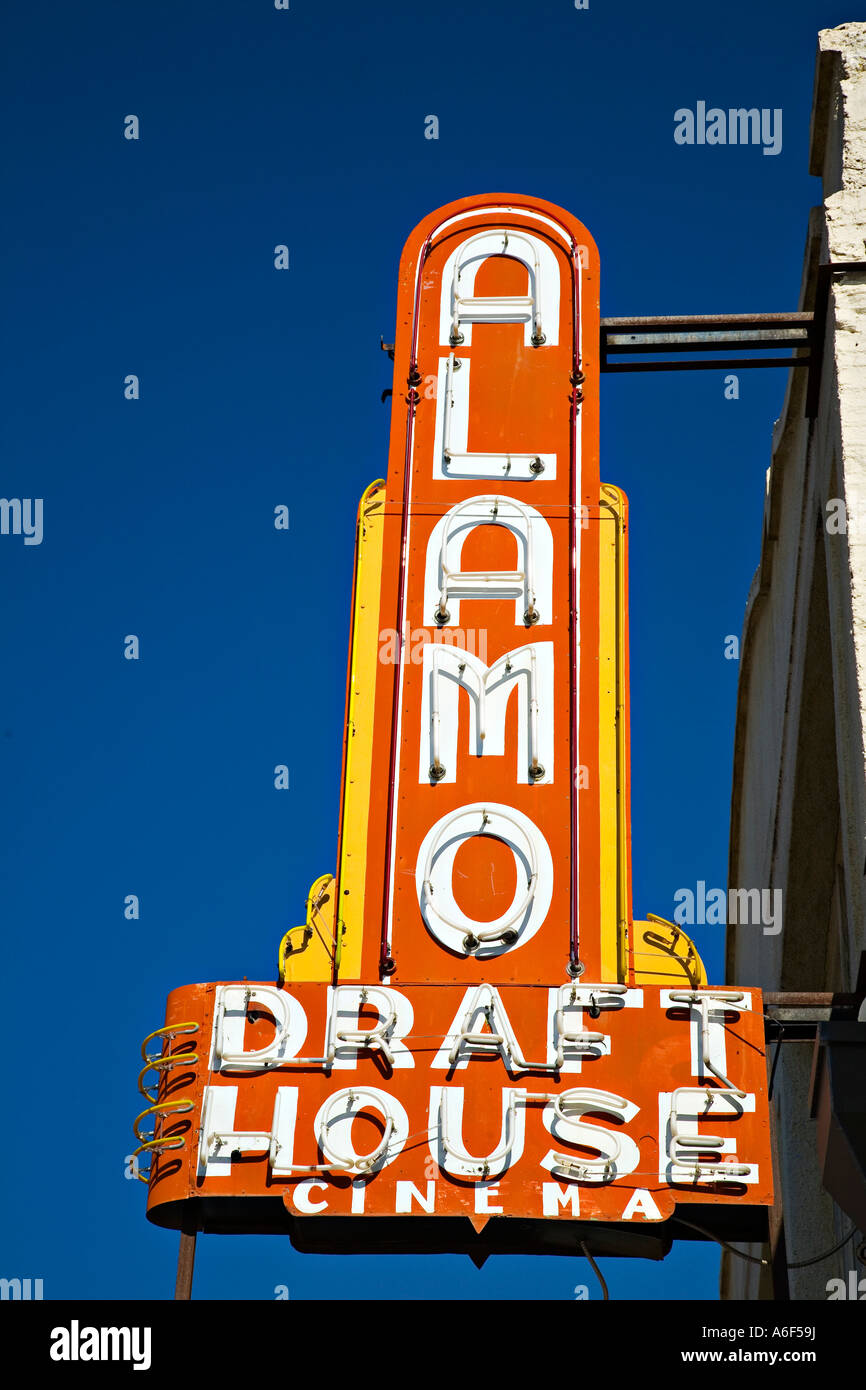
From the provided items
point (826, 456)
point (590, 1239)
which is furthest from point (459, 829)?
point (826, 456)

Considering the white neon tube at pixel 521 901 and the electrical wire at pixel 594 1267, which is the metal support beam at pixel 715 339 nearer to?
the white neon tube at pixel 521 901

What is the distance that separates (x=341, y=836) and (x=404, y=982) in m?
0.85

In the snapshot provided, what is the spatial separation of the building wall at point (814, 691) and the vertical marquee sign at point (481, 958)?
3.88ft

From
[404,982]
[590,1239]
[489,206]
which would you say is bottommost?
[590,1239]

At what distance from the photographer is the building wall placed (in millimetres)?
8547

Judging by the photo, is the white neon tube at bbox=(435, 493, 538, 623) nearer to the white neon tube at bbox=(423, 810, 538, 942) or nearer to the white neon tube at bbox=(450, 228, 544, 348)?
the white neon tube at bbox=(423, 810, 538, 942)

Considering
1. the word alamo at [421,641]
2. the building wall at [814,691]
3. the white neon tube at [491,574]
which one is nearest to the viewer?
the building wall at [814,691]

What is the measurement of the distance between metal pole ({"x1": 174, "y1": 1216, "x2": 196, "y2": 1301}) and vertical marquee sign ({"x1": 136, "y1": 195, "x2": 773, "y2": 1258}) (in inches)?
0.9
